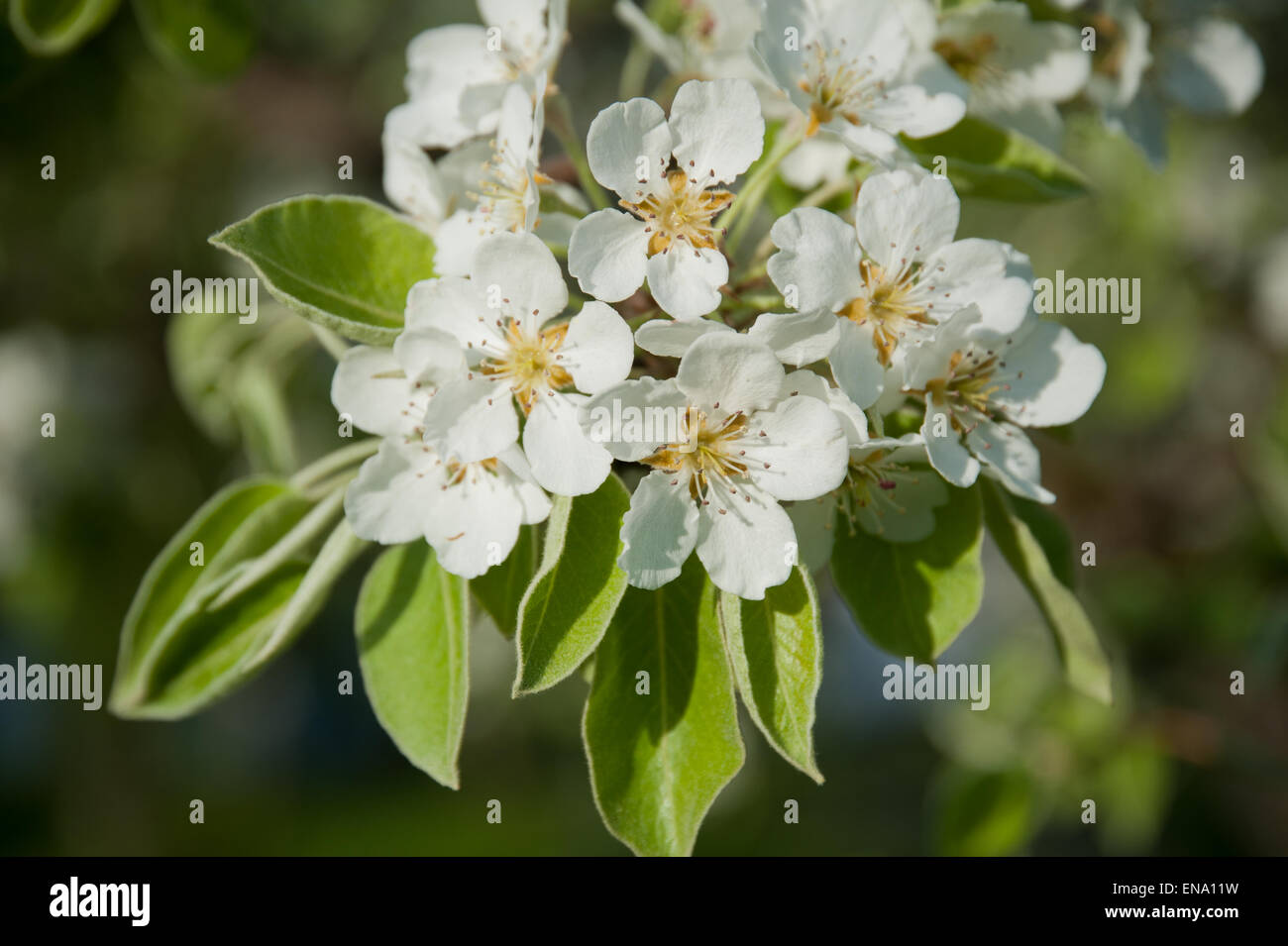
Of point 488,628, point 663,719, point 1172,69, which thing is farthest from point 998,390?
point 488,628

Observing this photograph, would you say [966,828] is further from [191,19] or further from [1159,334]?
[191,19]

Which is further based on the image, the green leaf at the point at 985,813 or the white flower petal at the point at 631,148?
the green leaf at the point at 985,813

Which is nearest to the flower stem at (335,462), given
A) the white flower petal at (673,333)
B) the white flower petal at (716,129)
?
the white flower petal at (673,333)

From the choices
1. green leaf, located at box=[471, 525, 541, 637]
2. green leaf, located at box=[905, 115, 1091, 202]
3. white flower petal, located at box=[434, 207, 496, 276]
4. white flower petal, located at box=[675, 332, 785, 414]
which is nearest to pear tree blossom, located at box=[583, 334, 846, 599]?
white flower petal, located at box=[675, 332, 785, 414]

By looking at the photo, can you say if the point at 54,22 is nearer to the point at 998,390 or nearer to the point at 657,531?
the point at 657,531

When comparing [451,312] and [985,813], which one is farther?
[985,813]

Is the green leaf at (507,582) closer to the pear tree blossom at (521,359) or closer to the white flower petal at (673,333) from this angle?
the pear tree blossom at (521,359)
